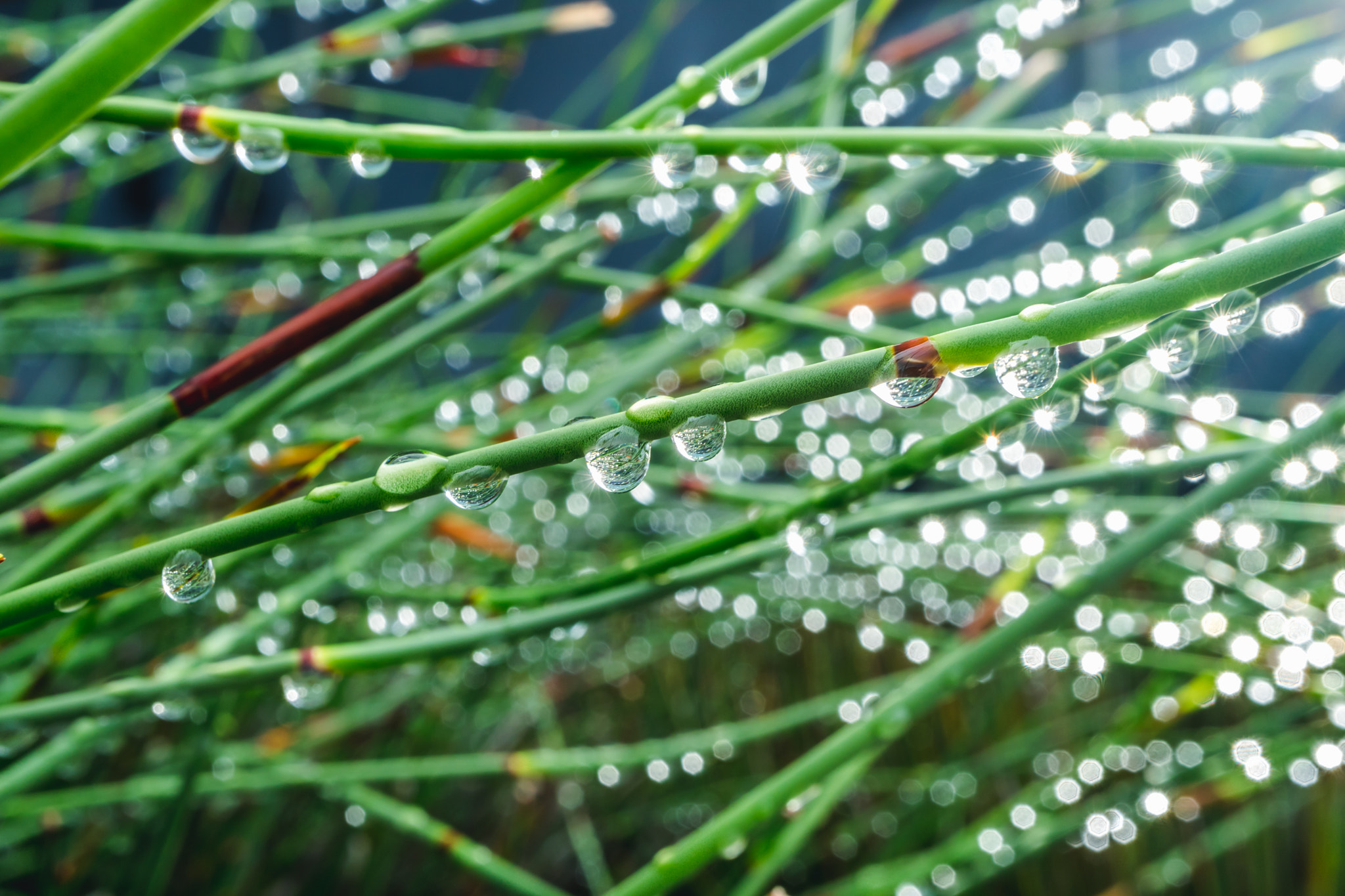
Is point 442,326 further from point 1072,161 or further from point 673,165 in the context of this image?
point 1072,161

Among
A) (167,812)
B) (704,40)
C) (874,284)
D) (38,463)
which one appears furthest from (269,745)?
(704,40)

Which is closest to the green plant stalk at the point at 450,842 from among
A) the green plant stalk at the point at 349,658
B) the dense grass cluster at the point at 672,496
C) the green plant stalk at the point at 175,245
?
the dense grass cluster at the point at 672,496

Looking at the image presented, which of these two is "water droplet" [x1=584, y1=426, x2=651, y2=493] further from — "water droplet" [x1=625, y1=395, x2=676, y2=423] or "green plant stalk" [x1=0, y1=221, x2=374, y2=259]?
"green plant stalk" [x1=0, y1=221, x2=374, y2=259]

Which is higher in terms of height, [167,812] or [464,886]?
[167,812]

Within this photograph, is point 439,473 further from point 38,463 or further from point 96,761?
point 96,761

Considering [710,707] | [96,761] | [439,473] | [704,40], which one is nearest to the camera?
[439,473]

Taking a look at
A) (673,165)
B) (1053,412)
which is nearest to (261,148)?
(673,165)
